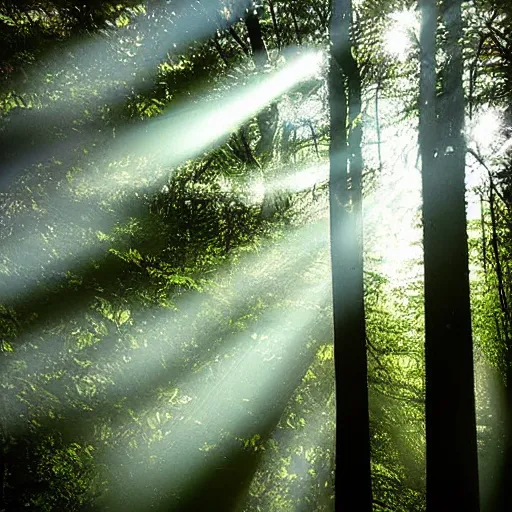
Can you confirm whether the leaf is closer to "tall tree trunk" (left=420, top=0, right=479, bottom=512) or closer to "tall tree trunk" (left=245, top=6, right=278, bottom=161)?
"tall tree trunk" (left=420, top=0, right=479, bottom=512)

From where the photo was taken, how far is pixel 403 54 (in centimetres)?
564

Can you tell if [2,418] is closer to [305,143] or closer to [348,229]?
[348,229]

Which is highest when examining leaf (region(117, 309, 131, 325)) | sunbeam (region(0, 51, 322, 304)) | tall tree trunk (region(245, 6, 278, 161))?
tall tree trunk (region(245, 6, 278, 161))

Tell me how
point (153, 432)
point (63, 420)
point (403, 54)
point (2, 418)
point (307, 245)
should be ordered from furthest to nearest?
point (307, 245), point (403, 54), point (153, 432), point (63, 420), point (2, 418)

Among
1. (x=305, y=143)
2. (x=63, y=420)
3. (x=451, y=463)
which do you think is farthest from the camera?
(x=305, y=143)

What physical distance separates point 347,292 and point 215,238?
1.99 meters

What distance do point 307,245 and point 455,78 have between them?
3981mm

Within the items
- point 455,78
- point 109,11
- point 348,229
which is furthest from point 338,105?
point 109,11

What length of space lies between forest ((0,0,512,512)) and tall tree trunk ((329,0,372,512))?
0.08 feet

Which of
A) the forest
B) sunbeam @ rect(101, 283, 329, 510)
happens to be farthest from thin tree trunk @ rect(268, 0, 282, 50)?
sunbeam @ rect(101, 283, 329, 510)

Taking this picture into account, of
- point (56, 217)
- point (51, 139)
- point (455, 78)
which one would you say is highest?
point (455, 78)

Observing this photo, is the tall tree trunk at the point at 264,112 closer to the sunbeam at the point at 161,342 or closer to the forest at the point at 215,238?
the forest at the point at 215,238

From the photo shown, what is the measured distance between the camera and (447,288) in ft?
12.3

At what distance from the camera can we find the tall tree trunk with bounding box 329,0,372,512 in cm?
506
